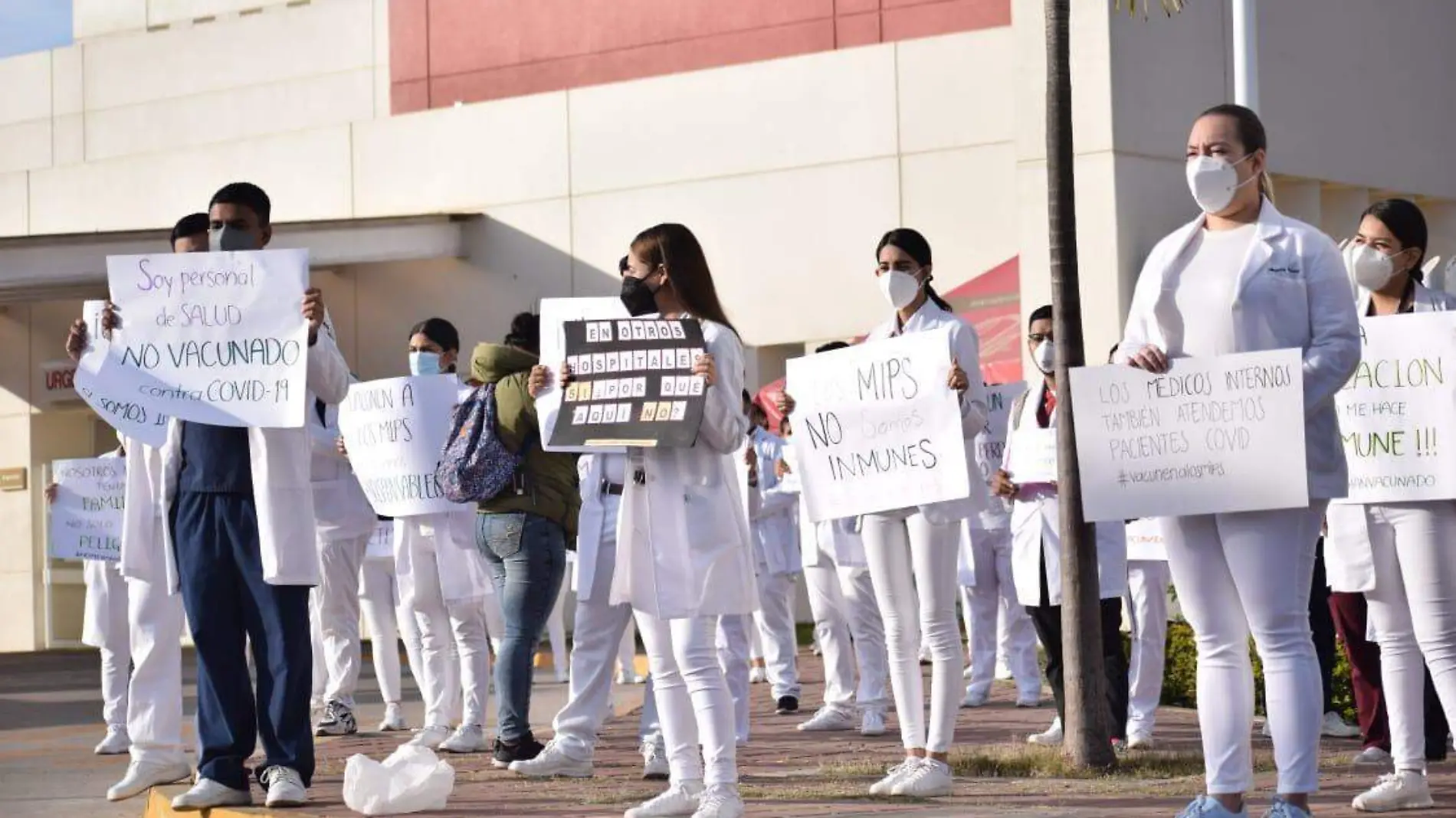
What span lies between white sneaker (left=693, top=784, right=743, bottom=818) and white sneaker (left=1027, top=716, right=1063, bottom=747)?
3507 millimetres

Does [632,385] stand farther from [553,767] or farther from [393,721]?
[393,721]

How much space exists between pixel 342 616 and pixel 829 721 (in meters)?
3.03

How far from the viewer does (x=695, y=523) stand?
326 inches

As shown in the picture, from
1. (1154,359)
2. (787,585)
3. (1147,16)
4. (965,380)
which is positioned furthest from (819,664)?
(1154,359)

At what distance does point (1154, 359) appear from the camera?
7215 millimetres

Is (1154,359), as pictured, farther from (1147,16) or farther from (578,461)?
(1147,16)

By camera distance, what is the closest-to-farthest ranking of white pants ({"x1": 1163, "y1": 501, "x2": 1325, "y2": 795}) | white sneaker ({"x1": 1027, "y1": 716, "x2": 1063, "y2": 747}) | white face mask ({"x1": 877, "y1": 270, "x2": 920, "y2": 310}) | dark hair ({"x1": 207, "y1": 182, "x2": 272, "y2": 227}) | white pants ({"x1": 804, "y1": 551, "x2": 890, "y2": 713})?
1. white pants ({"x1": 1163, "y1": 501, "x2": 1325, "y2": 795})
2. dark hair ({"x1": 207, "y1": 182, "x2": 272, "y2": 227})
3. white face mask ({"x1": 877, "y1": 270, "x2": 920, "y2": 310})
4. white sneaker ({"x1": 1027, "y1": 716, "x2": 1063, "y2": 747})
5. white pants ({"x1": 804, "y1": 551, "x2": 890, "y2": 713})

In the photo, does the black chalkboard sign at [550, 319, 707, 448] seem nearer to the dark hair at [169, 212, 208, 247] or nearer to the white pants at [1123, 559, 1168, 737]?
the dark hair at [169, 212, 208, 247]

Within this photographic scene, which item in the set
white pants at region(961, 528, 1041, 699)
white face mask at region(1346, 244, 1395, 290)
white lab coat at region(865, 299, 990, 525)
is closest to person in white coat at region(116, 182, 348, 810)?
white lab coat at region(865, 299, 990, 525)

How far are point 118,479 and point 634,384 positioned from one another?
6.60 metres

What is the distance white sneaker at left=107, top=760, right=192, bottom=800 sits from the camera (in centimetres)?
1044

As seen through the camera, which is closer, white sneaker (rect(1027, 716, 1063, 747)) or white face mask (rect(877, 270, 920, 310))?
white face mask (rect(877, 270, 920, 310))

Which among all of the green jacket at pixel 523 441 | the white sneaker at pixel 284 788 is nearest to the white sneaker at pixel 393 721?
the green jacket at pixel 523 441

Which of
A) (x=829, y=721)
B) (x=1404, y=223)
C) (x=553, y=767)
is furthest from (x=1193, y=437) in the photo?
(x=829, y=721)
